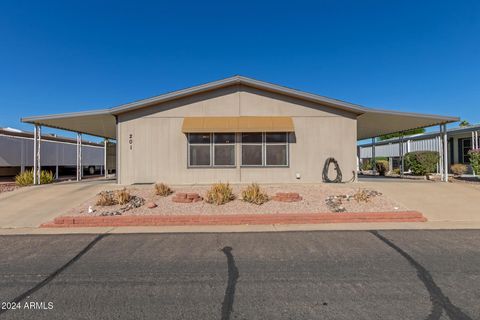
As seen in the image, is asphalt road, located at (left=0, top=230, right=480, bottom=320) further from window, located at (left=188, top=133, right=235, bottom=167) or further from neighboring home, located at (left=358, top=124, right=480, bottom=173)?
neighboring home, located at (left=358, top=124, right=480, bottom=173)

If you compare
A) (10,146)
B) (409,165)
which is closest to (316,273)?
(409,165)

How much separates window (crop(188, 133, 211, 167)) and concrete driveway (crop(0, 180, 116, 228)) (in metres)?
3.73

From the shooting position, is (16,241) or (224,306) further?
(16,241)

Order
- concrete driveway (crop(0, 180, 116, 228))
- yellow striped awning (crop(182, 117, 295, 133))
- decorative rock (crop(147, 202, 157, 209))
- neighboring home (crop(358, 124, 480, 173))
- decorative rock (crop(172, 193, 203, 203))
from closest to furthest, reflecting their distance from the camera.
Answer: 1. concrete driveway (crop(0, 180, 116, 228))
2. decorative rock (crop(147, 202, 157, 209))
3. decorative rock (crop(172, 193, 203, 203))
4. yellow striped awning (crop(182, 117, 295, 133))
5. neighboring home (crop(358, 124, 480, 173))

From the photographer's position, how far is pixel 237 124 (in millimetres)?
11398

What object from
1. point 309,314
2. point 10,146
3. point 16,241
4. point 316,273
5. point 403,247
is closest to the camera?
point 309,314

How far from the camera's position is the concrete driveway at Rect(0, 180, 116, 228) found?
754cm

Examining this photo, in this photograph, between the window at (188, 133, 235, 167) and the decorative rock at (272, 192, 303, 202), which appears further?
the window at (188, 133, 235, 167)

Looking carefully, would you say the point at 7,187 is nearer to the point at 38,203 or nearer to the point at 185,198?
the point at 38,203

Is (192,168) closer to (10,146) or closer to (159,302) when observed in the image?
(159,302)

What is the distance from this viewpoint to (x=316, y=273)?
4.09 meters

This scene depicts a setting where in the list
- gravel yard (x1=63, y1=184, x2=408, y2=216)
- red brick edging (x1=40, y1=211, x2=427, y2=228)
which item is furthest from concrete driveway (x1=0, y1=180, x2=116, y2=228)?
red brick edging (x1=40, y1=211, x2=427, y2=228)

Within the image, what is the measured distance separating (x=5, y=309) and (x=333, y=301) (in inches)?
149

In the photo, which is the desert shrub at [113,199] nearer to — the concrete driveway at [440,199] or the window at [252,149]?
the window at [252,149]
